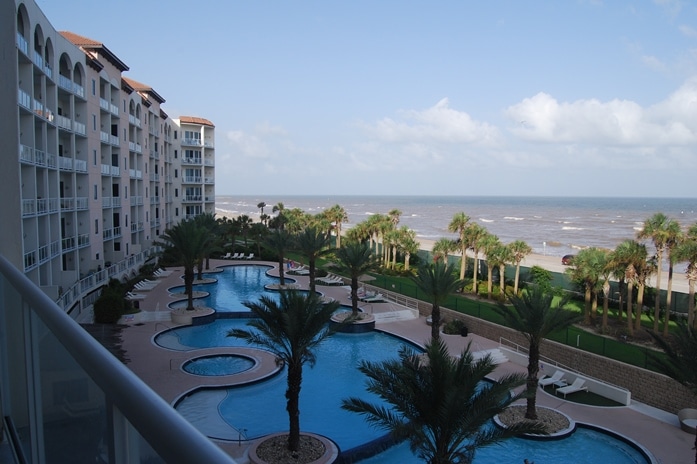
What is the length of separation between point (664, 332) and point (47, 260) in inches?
1203

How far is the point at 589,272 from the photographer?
29.0 meters

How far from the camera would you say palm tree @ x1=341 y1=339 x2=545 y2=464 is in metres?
11.2

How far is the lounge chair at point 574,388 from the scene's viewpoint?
66.9ft

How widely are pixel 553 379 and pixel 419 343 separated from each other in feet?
22.5

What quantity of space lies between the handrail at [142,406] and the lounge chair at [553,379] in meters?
21.8

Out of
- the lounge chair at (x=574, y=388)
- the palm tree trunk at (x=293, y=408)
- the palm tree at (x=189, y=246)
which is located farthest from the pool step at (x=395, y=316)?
the palm tree trunk at (x=293, y=408)

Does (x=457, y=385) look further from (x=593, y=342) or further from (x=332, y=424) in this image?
(x=593, y=342)

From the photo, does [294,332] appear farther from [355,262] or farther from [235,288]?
[235,288]

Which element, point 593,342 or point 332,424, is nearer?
point 332,424

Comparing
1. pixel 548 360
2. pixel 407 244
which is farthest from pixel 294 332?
pixel 407 244

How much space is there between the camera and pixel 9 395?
414 centimetres

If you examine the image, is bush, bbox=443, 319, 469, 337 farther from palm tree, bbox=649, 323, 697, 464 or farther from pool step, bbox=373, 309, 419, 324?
palm tree, bbox=649, 323, 697, 464

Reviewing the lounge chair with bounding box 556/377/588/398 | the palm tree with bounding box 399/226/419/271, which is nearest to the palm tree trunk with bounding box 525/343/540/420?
the lounge chair with bounding box 556/377/588/398

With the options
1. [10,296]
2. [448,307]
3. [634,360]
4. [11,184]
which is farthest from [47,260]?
[634,360]
